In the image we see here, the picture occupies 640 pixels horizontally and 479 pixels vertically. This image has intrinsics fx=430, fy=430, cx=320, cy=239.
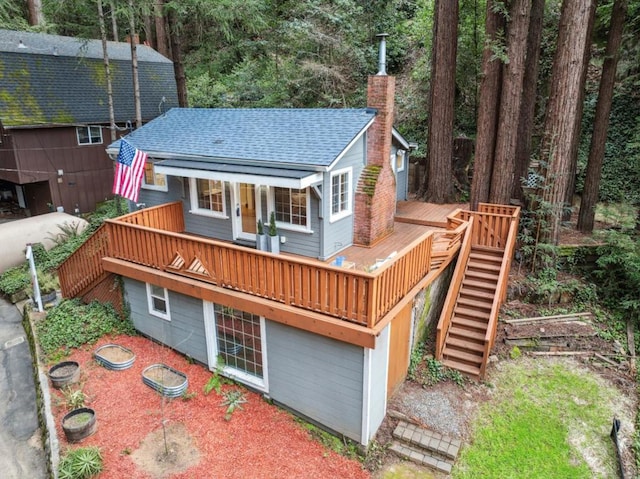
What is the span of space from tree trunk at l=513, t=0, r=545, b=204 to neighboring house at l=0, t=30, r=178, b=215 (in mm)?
15402

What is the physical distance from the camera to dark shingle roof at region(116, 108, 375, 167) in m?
9.73

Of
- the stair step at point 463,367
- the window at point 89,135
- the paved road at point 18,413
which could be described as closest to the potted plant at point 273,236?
the stair step at point 463,367

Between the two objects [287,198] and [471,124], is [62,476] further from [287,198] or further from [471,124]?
[471,124]

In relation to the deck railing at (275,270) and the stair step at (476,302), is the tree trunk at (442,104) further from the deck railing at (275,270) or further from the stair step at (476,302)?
the deck railing at (275,270)

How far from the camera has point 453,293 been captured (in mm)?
9898

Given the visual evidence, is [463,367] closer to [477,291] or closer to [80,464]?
[477,291]

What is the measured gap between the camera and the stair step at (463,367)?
8914mm

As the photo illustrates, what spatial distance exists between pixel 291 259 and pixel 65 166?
14918mm

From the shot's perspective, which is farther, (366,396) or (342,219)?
(342,219)

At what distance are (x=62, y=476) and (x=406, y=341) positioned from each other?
614 centimetres

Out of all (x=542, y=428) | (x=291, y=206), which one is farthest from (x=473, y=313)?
(x=291, y=206)

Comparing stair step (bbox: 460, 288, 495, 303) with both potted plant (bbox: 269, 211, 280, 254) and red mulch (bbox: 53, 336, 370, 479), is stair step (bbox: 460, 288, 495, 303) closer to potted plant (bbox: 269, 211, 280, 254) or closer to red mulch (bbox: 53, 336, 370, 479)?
potted plant (bbox: 269, 211, 280, 254)

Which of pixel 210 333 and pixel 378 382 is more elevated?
pixel 210 333

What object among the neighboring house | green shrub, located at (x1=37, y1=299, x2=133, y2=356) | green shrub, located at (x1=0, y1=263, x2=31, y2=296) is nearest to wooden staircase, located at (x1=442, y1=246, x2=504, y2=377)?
green shrub, located at (x1=37, y1=299, x2=133, y2=356)
